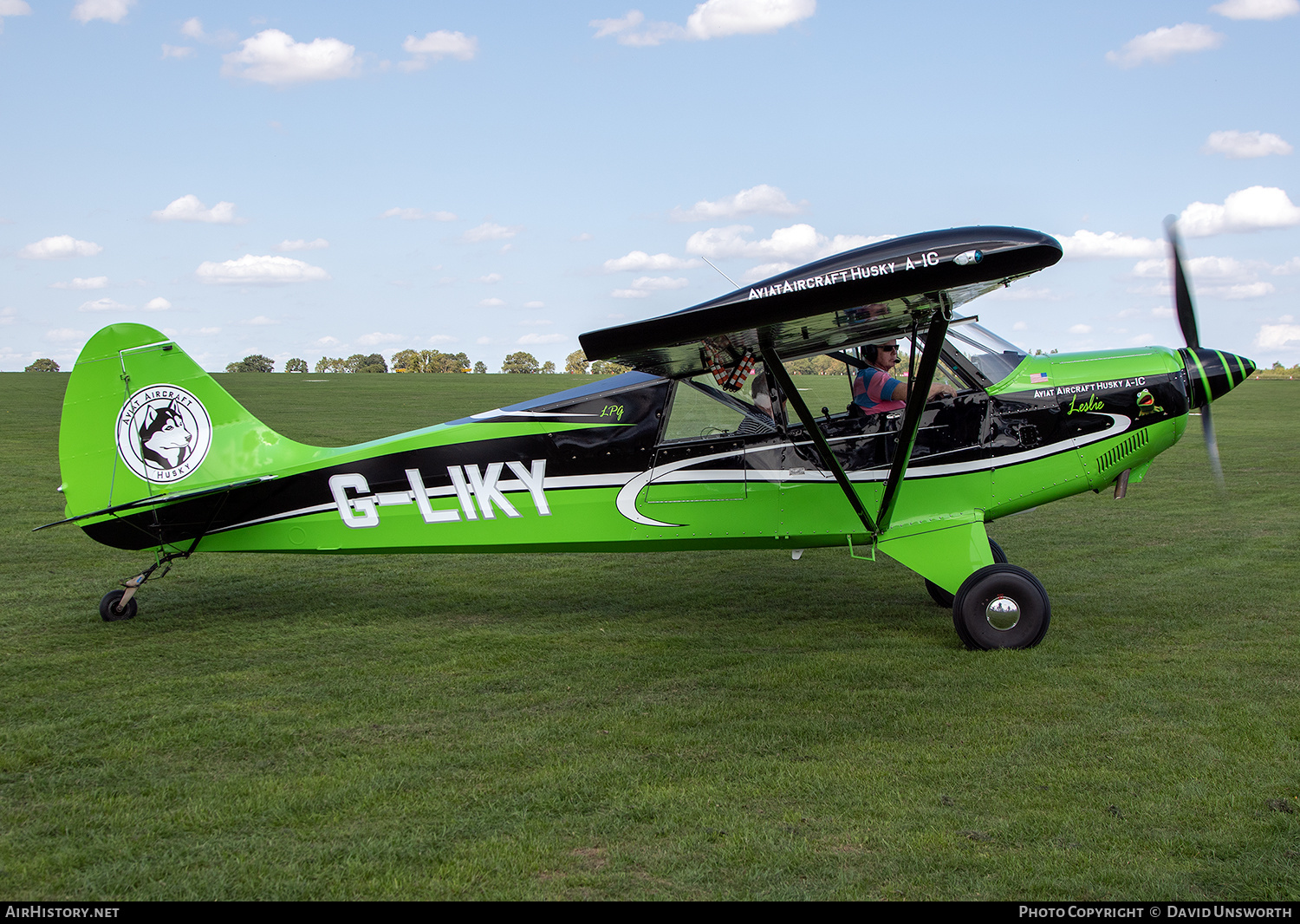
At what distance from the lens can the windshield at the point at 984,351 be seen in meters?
7.06

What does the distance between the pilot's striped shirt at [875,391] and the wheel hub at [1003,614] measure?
161 centimetres

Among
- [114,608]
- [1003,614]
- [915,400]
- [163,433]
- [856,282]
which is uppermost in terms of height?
[856,282]

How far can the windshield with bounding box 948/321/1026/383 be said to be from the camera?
7.06 meters

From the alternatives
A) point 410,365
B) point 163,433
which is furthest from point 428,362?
point 163,433

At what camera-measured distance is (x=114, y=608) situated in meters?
7.30

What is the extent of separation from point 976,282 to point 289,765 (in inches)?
169

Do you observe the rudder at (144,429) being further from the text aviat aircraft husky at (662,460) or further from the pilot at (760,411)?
the pilot at (760,411)

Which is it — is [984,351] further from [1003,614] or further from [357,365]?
[357,365]

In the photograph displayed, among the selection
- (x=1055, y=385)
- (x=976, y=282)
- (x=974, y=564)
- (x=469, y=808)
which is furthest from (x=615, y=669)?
(x=1055, y=385)

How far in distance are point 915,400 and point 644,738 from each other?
9.56 ft

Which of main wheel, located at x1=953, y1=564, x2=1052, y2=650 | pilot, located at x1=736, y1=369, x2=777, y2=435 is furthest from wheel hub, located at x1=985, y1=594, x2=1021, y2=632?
pilot, located at x1=736, y1=369, x2=777, y2=435

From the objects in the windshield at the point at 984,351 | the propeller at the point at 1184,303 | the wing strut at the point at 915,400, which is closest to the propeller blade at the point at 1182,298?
the propeller at the point at 1184,303

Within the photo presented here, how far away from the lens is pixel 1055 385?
7.01 meters
